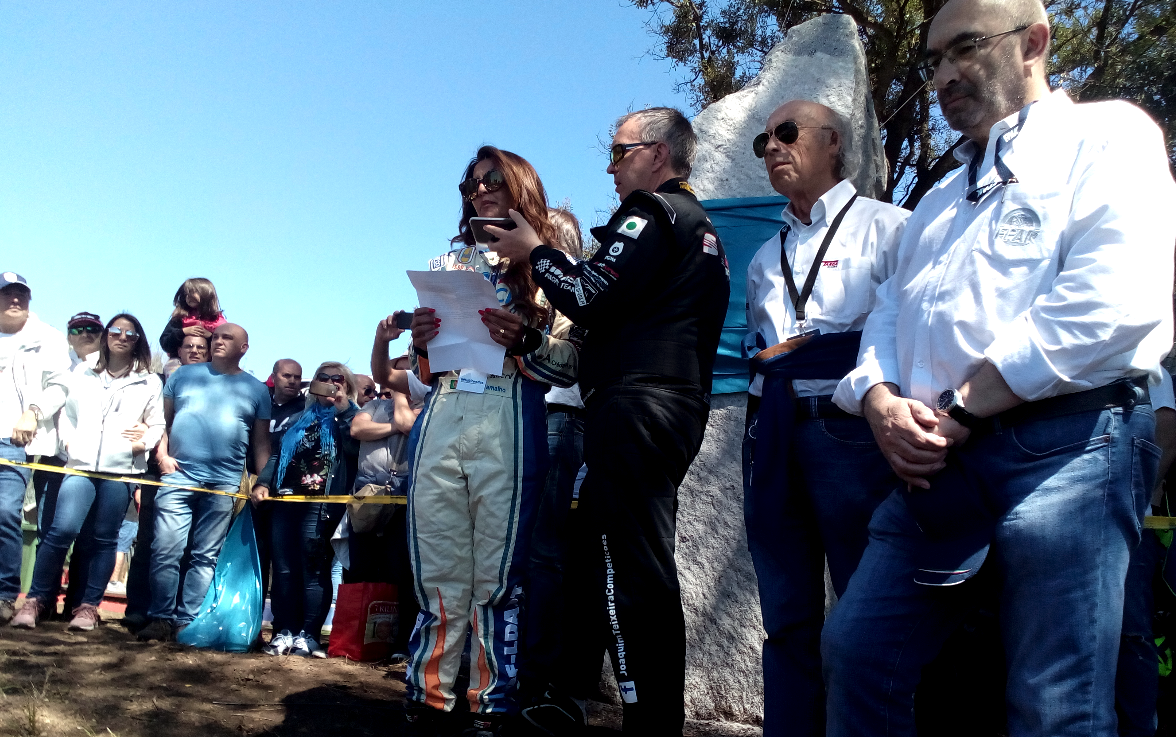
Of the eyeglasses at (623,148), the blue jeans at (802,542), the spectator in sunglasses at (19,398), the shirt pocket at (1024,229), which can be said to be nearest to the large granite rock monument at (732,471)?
the eyeglasses at (623,148)

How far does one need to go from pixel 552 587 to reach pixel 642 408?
1.39 metres

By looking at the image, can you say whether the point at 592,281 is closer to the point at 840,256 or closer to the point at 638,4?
the point at 840,256

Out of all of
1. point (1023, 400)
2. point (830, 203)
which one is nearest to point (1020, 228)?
point (1023, 400)

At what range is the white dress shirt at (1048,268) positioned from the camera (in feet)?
5.64

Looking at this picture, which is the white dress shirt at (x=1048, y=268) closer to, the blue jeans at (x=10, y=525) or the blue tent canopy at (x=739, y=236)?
the blue tent canopy at (x=739, y=236)

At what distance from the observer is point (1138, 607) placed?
2959 mm

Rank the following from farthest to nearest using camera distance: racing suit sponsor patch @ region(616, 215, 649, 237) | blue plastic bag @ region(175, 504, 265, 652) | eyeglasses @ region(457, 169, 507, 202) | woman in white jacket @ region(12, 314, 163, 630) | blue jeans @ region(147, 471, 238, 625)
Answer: woman in white jacket @ region(12, 314, 163, 630), blue jeans @ region(147, 471, 238, 625), blue plastic bag @ region(175, 504, 265, 652), eyeglasses @ region(457, 169, 507, 202), racing suit sponsor patch @ region(616, 215, 649, 237)

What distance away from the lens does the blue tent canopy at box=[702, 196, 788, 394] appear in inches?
161

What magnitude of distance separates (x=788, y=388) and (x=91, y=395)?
529cm

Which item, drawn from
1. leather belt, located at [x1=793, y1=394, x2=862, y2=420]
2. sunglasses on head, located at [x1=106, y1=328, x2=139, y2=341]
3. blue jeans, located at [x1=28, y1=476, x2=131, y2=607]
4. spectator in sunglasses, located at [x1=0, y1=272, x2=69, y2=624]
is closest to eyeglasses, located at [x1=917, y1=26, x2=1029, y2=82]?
leather belt, located at [x1=793, y1=394, x2=862, y2=420]

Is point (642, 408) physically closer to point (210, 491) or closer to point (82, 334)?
point (210, 491)

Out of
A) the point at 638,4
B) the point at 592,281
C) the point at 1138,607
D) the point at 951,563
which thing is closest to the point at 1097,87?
the point at 638,4

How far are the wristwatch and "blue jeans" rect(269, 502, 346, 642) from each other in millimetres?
4583

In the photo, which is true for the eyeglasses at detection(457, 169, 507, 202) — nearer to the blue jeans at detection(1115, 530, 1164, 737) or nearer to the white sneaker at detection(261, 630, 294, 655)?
the blue jeans at detection(1115, 530, 1164, 737)
